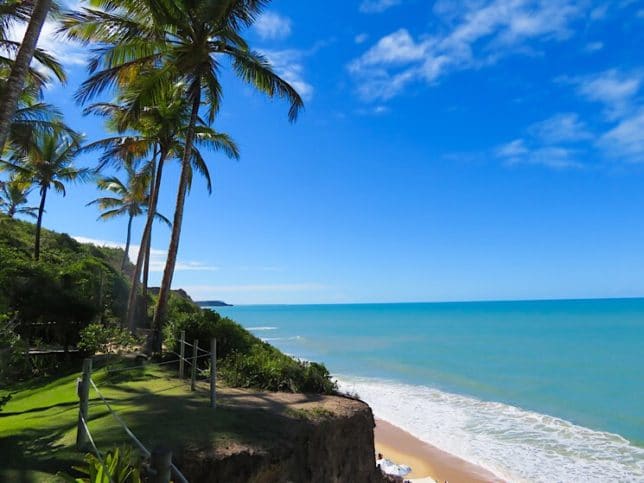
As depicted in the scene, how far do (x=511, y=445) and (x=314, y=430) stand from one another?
442 inches

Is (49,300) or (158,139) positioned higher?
(158,139)

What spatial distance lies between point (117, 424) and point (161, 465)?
157 inches

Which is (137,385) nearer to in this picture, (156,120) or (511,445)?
(156,120)

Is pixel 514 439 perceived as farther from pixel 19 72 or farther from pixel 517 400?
pixel 19 72

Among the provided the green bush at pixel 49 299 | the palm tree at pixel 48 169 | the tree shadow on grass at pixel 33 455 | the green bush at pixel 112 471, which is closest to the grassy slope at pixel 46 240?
the palm tree at pixel 48 169

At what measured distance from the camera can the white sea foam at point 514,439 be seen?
12884 millimetres

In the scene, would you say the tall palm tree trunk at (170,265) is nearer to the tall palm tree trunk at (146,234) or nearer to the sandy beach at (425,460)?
the tall palm tree trunk at (146,234)

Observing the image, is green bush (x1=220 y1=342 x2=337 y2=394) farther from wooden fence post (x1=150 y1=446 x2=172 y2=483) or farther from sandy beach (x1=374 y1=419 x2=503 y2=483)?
wooden fence post (x1=150 y1=446 x2=172 y2=483)

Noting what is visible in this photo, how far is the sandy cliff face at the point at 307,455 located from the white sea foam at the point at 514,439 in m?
6.76

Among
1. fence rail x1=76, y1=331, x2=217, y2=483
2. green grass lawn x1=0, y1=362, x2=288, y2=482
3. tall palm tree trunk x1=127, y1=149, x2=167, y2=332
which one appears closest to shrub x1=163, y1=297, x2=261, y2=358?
fence rail x1=76, y1=331, x2=217, y2=483

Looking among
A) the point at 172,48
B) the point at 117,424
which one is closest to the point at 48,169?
the point at 172,48

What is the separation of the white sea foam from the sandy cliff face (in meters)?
6.76

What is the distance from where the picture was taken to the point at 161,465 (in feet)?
7.99

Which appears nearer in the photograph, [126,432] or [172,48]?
[126,432]
